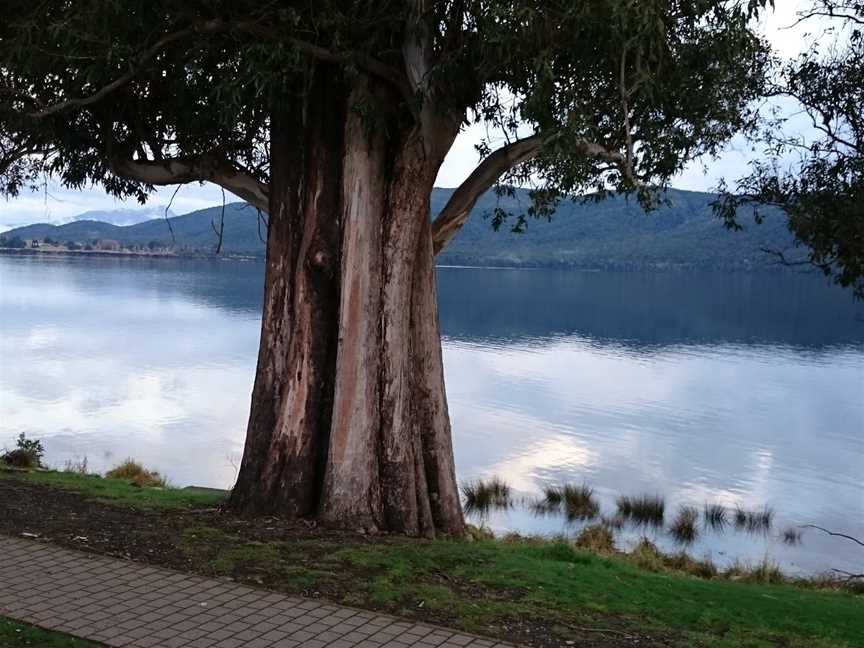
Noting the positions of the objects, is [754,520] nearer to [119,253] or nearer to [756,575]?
[756,575]

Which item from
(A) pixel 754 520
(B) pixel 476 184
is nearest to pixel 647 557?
(B) pixel 476 184

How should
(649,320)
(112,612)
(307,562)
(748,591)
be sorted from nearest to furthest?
(112,612)
(307,562)
(748,591)
(649,320)

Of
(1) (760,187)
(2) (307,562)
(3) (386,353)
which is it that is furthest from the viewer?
(1) (760,187)

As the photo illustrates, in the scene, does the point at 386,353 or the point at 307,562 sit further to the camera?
the point at 386,353

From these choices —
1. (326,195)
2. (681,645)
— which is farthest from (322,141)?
(681,645)

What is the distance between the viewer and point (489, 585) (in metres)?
6.21

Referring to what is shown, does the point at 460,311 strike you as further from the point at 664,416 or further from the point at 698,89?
the point at 698,89

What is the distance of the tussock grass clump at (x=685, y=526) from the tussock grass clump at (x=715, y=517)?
19cm

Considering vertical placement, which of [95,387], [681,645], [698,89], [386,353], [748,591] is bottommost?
[95,387]

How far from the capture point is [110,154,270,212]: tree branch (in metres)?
9.27

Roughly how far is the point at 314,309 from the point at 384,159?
4.48 ft

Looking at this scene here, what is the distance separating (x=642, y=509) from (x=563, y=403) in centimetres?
1208

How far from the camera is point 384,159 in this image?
8.13 meters

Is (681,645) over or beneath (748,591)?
over
